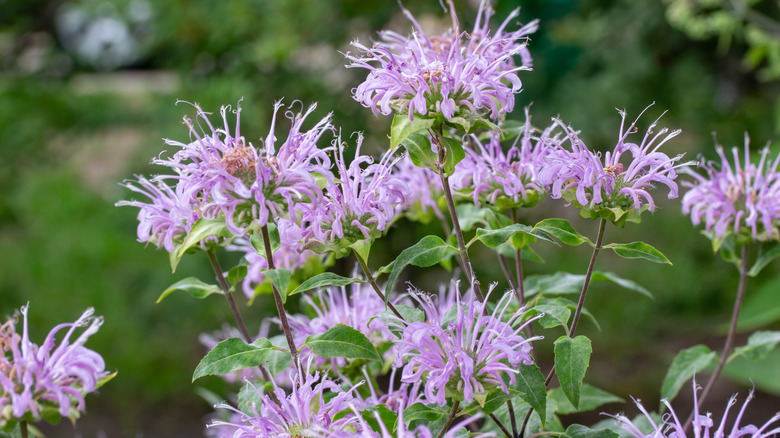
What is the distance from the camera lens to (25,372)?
2.03 feet

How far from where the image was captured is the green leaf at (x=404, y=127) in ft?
2.17

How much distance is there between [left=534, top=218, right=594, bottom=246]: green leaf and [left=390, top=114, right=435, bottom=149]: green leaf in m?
0.15

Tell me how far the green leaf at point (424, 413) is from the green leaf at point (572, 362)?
0.11 meters

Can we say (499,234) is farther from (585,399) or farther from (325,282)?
(585,399)

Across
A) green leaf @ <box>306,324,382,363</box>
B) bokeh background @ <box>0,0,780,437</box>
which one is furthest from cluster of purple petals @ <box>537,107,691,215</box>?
bokeh background @ <box>0,0,780,437</box>

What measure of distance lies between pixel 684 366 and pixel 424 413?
43cm

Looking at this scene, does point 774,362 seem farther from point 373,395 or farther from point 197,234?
point 197,234

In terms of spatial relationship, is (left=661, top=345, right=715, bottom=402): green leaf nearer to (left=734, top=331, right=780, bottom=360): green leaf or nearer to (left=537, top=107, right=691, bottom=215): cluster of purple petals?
(left=734, top=331, right=780, bottom=360): green leaf

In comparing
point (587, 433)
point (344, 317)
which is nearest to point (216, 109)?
point (344, 317)

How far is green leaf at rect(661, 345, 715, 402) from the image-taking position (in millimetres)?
911

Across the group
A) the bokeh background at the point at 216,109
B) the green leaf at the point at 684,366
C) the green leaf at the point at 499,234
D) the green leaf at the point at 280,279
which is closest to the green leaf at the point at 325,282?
the green leaf at the point at 280,279

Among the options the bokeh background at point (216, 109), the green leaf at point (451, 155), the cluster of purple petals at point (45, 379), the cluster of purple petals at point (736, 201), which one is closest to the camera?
the cluster of purple petals at point (45, 379)

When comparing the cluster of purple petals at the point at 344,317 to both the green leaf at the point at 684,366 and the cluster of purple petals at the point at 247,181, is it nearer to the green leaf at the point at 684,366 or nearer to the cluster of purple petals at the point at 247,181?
the cluster of purple petals at the point at 247,181

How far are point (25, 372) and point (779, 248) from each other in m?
0.90
